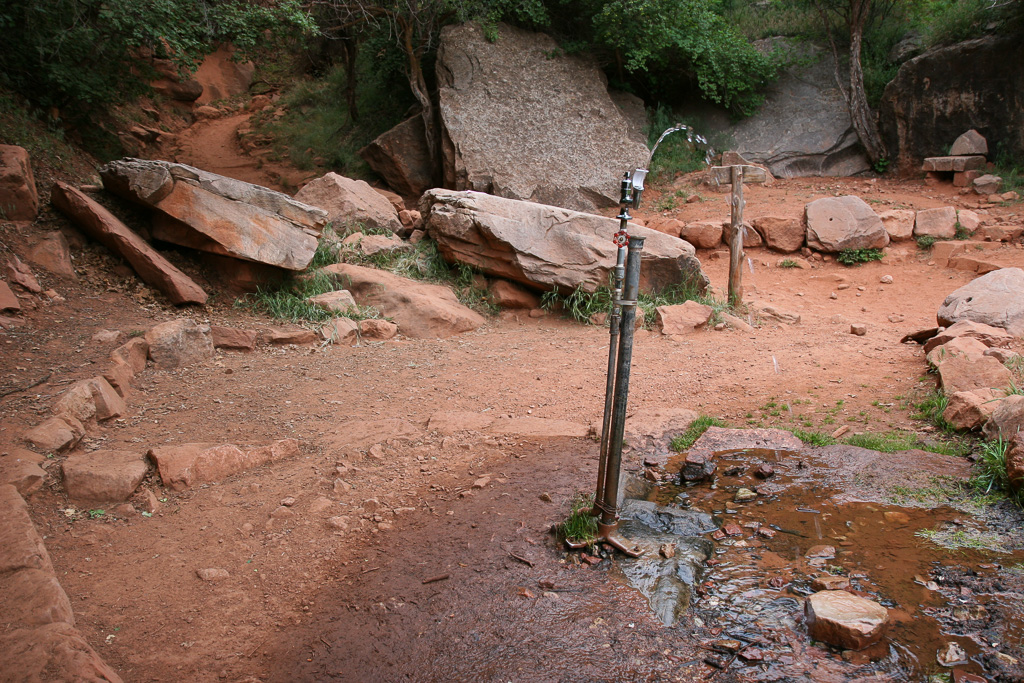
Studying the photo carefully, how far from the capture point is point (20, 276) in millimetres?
5281

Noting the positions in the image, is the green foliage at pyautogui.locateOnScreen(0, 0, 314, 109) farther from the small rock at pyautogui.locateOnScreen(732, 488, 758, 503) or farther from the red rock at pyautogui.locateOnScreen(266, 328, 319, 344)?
the small rock at pyautogui.locateOnScreen(732, 488, 758, 503)

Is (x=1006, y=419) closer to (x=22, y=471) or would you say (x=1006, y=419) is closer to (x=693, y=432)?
(x=693, y=432)

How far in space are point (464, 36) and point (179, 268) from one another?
21.6 feet

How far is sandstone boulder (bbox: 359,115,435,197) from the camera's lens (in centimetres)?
1118

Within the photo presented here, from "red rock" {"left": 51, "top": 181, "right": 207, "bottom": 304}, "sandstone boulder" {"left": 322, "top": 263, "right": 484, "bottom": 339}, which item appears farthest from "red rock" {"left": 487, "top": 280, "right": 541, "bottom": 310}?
"red rock" {"left": 51, "top": 181, "right": 207, "bottom": 304}

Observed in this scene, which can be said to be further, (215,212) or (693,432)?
(215,212)

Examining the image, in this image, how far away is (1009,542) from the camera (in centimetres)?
303

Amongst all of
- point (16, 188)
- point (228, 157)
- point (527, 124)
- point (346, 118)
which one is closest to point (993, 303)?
point (527, 124)

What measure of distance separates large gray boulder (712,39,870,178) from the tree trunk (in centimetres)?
29

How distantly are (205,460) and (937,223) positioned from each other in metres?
10.1

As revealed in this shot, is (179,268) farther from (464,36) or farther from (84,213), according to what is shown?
(464,36)

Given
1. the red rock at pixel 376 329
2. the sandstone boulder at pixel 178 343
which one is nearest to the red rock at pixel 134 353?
the sandstone boulder at pixel 178 343

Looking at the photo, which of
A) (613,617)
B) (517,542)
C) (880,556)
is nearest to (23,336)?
(517,542)

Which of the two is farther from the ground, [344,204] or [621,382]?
[344,204]
